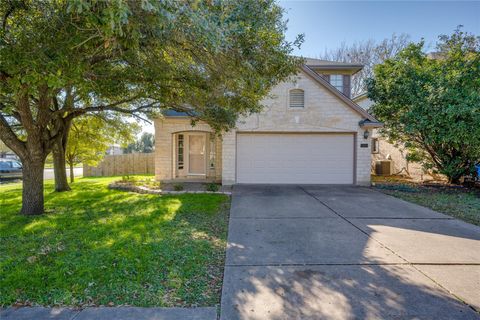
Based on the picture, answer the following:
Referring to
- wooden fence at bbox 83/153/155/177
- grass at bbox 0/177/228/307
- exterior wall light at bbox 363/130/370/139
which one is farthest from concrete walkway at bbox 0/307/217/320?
wooden fence at bbox 83/153/155/177

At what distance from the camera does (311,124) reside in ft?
35.7

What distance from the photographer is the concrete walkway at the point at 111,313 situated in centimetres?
258

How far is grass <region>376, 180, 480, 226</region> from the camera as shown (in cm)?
672

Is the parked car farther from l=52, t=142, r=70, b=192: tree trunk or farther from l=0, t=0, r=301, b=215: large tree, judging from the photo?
l=0, t=0, r=301, b=215: large tree

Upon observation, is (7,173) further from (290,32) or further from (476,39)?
(476,39)

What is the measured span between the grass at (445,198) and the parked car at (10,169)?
21.9 m

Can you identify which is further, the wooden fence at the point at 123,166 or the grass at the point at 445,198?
the wooden fence at the point at 123,166

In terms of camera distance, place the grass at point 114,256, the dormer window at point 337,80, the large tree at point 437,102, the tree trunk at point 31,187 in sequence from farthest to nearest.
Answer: the dormer window at point 337,80, the large tree at point 437,102, the tree trunk at point 31,187, the grass at point 114,256

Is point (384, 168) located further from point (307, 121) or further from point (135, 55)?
point (135, 55)

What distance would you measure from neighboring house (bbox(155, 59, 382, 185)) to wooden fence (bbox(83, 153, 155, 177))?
26.5 feet

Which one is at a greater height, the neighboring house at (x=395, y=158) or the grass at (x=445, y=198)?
the neighboring house at (x=395, y=158)

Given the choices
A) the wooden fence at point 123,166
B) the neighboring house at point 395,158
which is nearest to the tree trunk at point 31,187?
the wooden fence at point 123,166

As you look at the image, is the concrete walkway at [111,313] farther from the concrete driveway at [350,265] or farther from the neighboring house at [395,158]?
the neighboring house at [395,158]

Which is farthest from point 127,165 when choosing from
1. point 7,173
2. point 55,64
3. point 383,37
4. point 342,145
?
point 383,37
